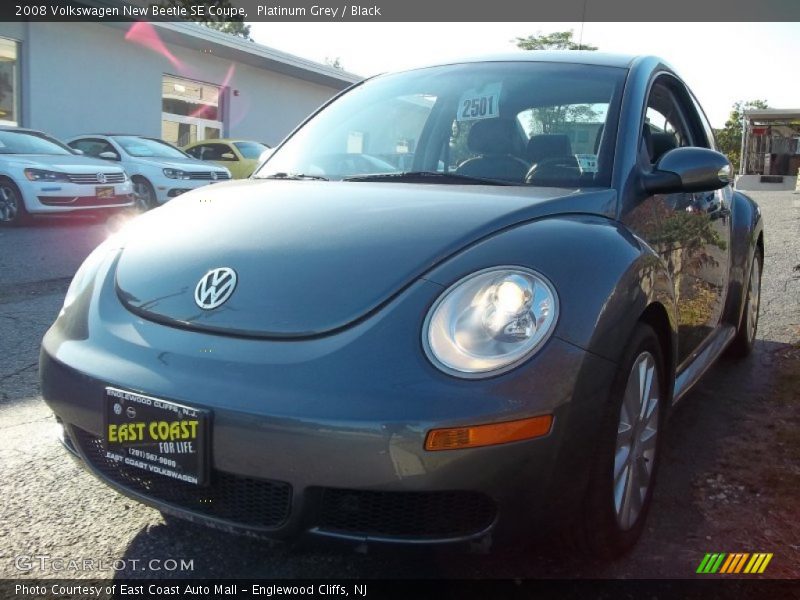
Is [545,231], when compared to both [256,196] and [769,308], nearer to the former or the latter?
[256,196]

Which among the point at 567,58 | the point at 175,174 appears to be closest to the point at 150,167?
the point at 175,174

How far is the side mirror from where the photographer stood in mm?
2451

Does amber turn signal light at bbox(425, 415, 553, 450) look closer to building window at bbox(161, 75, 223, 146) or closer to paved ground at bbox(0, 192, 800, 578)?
paved ground at bbox(0, 192, 800, 578)

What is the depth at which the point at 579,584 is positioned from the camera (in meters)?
2.02

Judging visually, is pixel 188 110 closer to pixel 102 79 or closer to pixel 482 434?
pixel 102 79

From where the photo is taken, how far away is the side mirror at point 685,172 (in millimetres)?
2451

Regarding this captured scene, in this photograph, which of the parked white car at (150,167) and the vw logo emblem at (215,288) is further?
the parked white car at (150,167)

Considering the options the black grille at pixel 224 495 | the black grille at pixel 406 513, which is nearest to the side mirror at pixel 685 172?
the black grille at pixel 406 513

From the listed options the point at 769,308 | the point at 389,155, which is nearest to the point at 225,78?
the point at 769,308

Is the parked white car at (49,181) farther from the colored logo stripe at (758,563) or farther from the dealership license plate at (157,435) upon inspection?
the colored logo stripe at (758,563)

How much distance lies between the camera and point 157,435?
1783mm

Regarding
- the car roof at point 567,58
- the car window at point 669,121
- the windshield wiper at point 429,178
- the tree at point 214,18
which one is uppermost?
the tree at point 214,18

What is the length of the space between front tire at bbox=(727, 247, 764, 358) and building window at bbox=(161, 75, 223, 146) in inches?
680

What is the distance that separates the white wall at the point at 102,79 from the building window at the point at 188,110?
0.29 metres
